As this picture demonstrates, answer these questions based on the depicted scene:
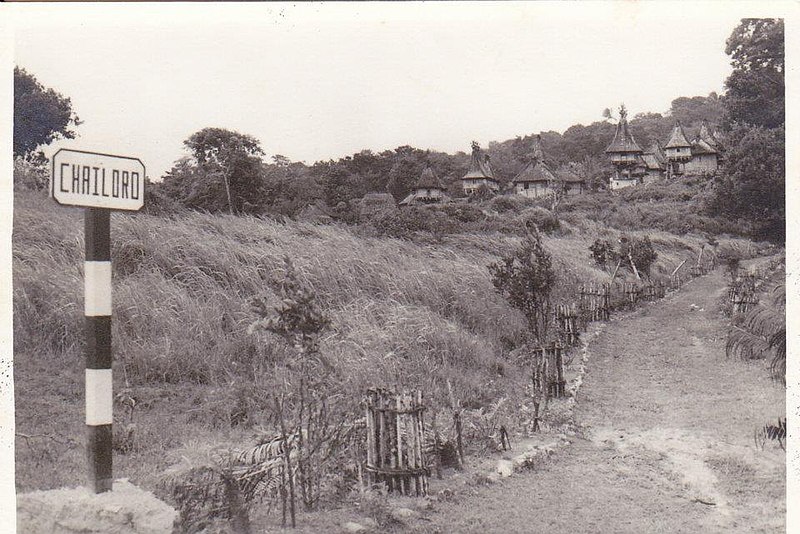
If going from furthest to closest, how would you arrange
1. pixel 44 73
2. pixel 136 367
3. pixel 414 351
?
1. pixel 414 351
2. pixel 136 367
3. pixel 44 73

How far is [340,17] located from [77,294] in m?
3.69

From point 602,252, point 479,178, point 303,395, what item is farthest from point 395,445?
point 479,178

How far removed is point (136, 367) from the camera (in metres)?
6.03

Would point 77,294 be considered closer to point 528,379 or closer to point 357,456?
point 357,456

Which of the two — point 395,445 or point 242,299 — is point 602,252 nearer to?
point 242,299

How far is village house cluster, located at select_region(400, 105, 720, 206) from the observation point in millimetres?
11213

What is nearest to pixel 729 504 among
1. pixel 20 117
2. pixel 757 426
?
pixel 757 426

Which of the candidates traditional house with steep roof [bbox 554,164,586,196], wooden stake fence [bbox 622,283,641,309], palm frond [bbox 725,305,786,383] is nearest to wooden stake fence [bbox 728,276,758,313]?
wooden stake fence [bbox 622,283,641,309]

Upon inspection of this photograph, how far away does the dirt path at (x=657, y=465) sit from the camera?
14.2 ft

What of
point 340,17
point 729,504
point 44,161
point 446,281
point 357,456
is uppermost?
point 340,17

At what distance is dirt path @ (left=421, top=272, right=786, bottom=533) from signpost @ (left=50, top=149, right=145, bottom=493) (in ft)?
6.63

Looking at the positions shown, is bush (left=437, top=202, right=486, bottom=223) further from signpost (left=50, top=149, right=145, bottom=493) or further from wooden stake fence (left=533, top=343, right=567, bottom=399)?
signpost (left=50, top=149, right=145, bottom=493)

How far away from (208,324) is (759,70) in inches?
221

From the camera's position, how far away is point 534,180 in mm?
20312
